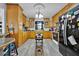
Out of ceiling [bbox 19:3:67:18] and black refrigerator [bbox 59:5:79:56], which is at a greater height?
ceiling [bbox 19:3:67:18]

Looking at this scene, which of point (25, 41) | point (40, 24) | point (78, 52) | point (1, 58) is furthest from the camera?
point (25, 41)

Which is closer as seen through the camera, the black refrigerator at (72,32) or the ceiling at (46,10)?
the black refrigerator at (72,32)

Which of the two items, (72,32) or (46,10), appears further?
(46,10)

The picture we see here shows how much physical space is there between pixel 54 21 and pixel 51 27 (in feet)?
0.65

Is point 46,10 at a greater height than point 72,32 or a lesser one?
greater

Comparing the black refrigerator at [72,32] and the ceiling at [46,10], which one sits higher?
the ceiling at [46,10]

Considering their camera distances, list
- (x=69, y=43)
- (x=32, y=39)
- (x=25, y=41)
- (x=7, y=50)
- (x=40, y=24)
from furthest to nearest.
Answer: (x=25, y=41)
(x=32, y=39)
(x=40, y=24)
(x=69, y=43)
(x=7, y=50)

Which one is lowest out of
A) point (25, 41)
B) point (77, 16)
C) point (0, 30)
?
point (25, 41)

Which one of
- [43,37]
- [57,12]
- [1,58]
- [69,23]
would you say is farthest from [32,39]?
[1,58]

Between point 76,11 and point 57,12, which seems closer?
point 76,11

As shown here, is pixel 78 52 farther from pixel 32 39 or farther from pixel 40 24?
pixel 32 39

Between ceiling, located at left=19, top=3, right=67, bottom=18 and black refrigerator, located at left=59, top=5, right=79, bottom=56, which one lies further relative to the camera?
ceiling, located at left=19, top=3, right=67, bottom=18

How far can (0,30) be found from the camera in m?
4.44

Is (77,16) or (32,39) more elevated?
(77,16)
